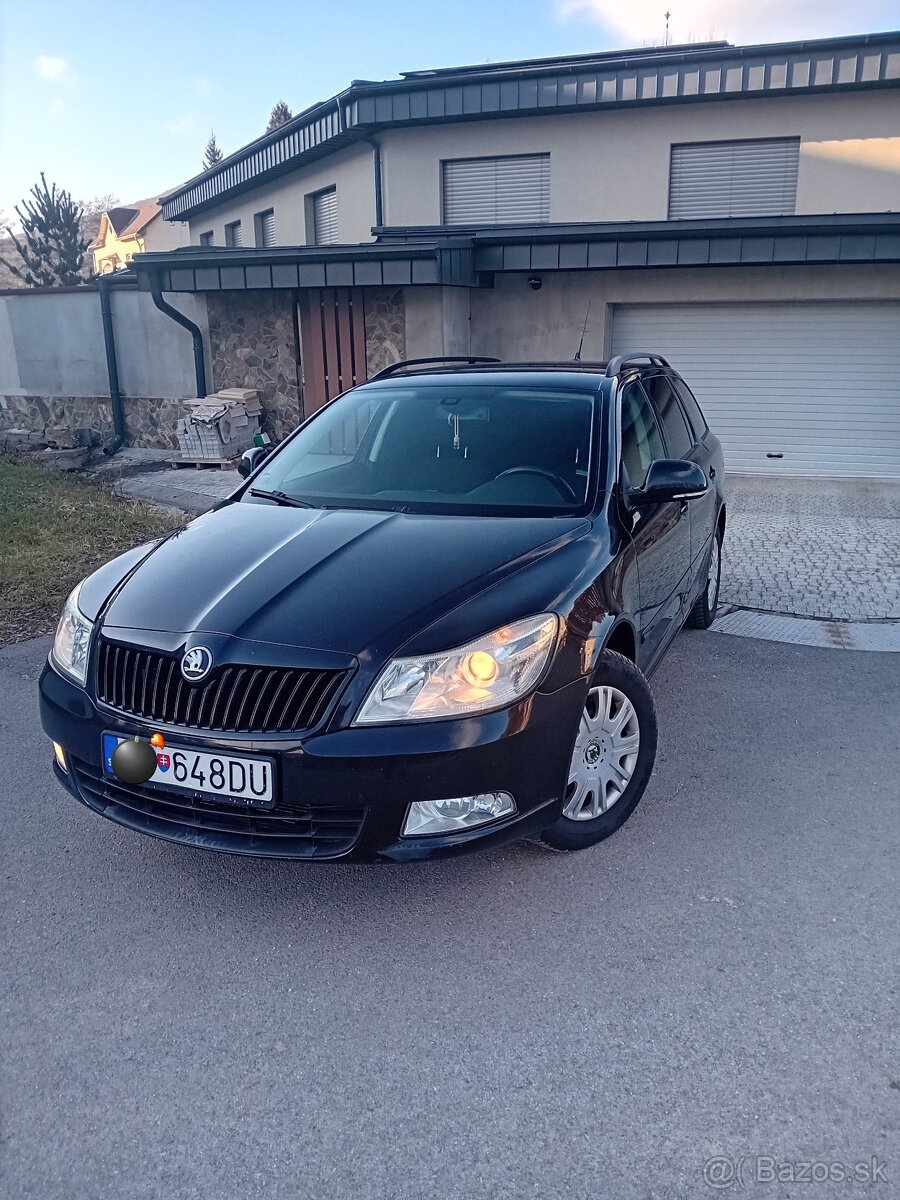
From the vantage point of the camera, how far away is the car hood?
2939 mm

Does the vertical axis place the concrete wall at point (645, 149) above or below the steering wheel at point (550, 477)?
above

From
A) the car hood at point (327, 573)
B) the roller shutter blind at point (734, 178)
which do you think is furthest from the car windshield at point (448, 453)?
the roller shutter blind at point (734, 178)

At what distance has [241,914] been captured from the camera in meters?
3.13

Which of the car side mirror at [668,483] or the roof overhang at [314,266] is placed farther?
the roof overhang at [314,266]

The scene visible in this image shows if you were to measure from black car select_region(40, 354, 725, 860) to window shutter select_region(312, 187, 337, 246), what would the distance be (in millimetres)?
14540

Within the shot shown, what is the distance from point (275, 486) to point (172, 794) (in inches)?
72.2

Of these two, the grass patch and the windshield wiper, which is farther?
the grass patch

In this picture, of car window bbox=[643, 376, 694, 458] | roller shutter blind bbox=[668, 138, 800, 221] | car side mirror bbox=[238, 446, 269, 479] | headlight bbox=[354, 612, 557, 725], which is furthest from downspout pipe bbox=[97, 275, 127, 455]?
headlight bbox=[354, 612, 557, 725]

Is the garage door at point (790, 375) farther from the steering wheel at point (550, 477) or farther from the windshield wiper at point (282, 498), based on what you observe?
the windshield wiper at point (282, 498)

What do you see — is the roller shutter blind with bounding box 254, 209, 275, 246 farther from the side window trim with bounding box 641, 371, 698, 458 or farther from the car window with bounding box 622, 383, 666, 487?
the car window with bounding box 622, 383, 666, 487

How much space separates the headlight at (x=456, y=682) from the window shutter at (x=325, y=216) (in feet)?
51.8

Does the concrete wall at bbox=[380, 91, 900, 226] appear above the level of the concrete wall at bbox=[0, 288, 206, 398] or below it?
above

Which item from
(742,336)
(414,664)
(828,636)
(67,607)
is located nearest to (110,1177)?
(414,664)

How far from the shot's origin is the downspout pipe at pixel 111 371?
1515 cm
